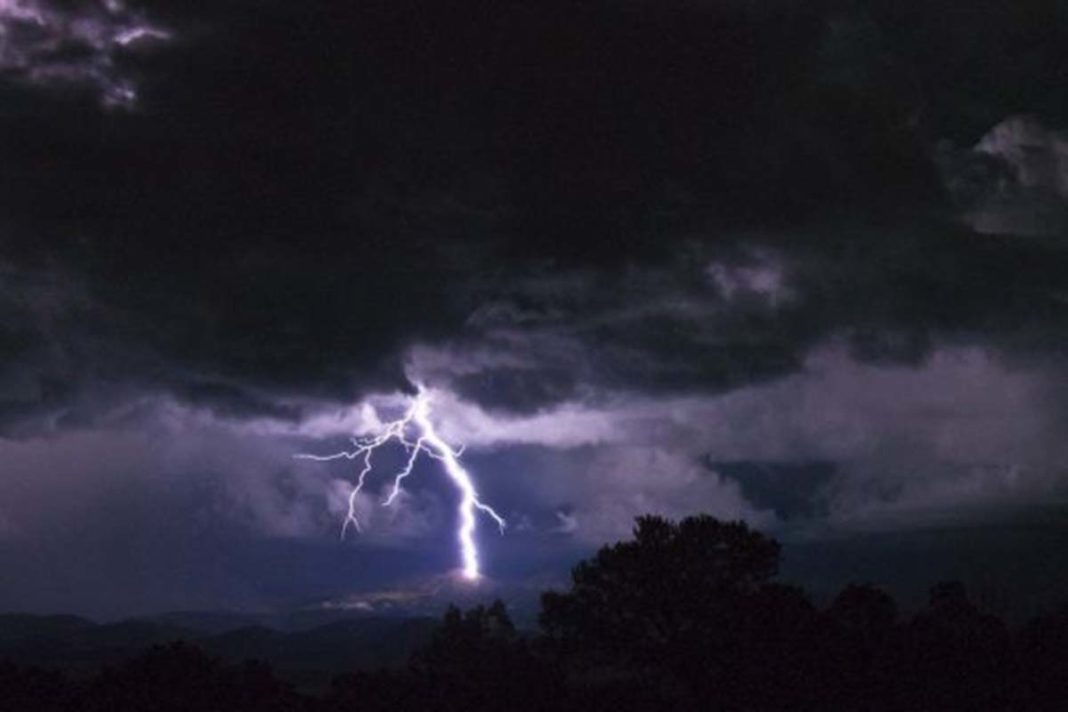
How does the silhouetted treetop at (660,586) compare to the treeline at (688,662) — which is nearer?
the treeline at (688,662)

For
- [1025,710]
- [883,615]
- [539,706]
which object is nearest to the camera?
[1025,710]

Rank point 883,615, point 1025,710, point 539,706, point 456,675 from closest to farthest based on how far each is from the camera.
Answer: point 1025,710
point 539,706
point 883,615
point 456,675

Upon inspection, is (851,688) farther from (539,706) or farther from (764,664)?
(539,706)

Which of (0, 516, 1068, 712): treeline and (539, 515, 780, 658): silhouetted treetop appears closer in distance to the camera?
(0, 516, 1068, 712): treeline

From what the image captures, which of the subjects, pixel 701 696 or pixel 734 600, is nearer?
pixel 701 696

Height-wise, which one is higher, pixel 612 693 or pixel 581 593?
pixel 581 593

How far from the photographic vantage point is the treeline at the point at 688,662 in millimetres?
45375

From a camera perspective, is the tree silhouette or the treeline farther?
the tree silhouette

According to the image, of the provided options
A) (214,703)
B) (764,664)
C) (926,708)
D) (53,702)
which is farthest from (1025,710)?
(53,702)

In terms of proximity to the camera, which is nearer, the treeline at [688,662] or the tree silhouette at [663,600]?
the treeline at [688,662]

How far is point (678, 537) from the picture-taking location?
56719 mm

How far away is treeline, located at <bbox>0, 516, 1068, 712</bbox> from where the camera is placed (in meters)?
45.4

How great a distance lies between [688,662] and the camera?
51.8 meters

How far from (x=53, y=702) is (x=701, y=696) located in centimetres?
2677
